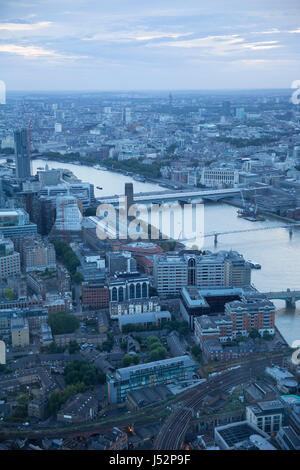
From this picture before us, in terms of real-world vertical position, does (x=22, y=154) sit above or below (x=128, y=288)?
above

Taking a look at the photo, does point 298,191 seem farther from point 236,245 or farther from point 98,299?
point 98,299

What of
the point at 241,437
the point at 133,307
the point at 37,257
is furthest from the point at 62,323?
the point at 241,437

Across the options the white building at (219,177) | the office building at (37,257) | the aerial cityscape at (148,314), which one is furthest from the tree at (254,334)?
the white building at (219,177)

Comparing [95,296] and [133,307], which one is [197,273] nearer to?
[133,307]

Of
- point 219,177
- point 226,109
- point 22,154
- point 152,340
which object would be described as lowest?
point 152,340

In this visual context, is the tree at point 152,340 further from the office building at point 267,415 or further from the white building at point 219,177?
the white building at point 219,177

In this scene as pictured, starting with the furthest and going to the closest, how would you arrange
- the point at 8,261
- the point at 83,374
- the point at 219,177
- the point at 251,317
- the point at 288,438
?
the point at 219,177 → the point at 8,261 → the point at 251,317 → the point at 83,374 → the point at 288,438

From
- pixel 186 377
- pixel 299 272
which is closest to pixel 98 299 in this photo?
pixel 186 377
